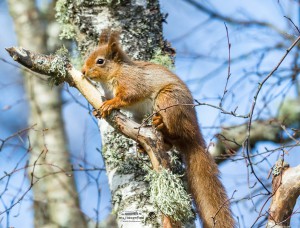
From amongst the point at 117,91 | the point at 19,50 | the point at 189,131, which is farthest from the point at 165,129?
the point at 19,50

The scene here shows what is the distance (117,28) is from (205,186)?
3.16ft

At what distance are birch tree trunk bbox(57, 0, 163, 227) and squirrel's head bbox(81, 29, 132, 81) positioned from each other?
0.25 feet

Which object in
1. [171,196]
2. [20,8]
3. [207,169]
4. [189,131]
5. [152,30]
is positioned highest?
[20,8]

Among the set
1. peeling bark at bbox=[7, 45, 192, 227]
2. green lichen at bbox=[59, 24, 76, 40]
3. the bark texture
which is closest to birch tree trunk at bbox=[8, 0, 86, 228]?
green lichen at bbox=[59, 24, 76, 40]

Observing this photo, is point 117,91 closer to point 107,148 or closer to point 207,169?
point 107,148

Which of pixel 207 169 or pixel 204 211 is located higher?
pixel 207 169

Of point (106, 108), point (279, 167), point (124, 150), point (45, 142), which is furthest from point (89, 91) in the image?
point (45, 142)

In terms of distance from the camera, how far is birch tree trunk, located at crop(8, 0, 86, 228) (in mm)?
4809

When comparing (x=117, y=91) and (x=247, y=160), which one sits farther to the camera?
(x=117, y=91)

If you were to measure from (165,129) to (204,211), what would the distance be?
48 cm

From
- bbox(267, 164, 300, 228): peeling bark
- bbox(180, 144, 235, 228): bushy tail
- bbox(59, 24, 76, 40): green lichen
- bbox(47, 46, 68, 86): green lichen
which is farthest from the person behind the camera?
bbox(59, 24, 76, 40): green lichen

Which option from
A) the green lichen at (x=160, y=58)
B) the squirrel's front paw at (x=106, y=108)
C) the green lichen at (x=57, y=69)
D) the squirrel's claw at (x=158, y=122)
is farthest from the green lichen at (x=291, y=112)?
the green lichen at (x=57, y=69)

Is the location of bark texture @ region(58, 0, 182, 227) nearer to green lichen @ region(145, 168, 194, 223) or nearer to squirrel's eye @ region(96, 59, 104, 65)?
squirrel's eye @ region(96, 59, 104, 65)

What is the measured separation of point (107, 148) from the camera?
11.0 ft
